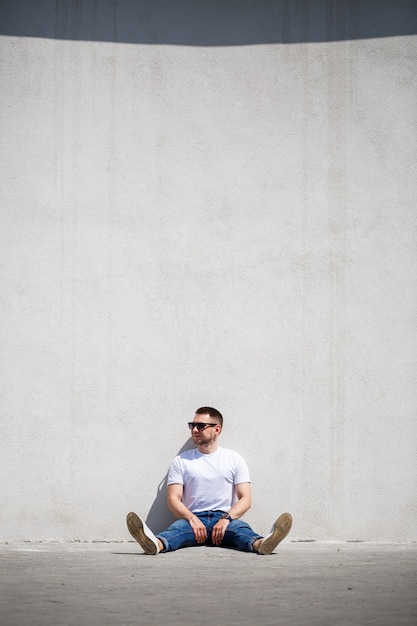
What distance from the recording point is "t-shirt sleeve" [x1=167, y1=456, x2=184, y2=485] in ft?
24.6

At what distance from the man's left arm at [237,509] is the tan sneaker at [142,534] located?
1.82 feet

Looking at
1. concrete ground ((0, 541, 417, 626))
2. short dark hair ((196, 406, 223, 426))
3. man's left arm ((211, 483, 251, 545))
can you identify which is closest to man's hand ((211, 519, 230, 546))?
man's left arm ((211, 483, 251, 545))

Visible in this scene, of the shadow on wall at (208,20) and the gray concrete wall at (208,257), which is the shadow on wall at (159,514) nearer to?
the gray concrete wall at (208,257)

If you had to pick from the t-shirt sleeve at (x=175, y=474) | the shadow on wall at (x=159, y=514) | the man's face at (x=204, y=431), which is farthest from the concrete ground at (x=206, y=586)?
the man's face at (x=204, y=431)

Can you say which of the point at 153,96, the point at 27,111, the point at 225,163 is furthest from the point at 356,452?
the point at 27,111

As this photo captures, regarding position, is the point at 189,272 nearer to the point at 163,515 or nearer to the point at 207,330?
the point at 207,330

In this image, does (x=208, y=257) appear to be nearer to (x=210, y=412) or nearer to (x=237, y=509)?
(x=210, y=412)

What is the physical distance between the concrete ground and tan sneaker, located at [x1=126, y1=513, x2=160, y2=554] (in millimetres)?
78

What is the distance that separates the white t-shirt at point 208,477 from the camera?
24.5ft

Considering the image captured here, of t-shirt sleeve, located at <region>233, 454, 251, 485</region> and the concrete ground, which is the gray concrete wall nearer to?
t-shirt sleeve, located at <region>233, 454, 251, 485</region>

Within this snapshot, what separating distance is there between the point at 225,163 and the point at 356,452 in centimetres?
265

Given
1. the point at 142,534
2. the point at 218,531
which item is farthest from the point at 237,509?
the point at 142,534

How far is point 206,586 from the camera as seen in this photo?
5.33m

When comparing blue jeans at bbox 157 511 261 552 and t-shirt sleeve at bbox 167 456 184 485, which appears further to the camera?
t-shirt sleeve at bbox 167 456 184 485
